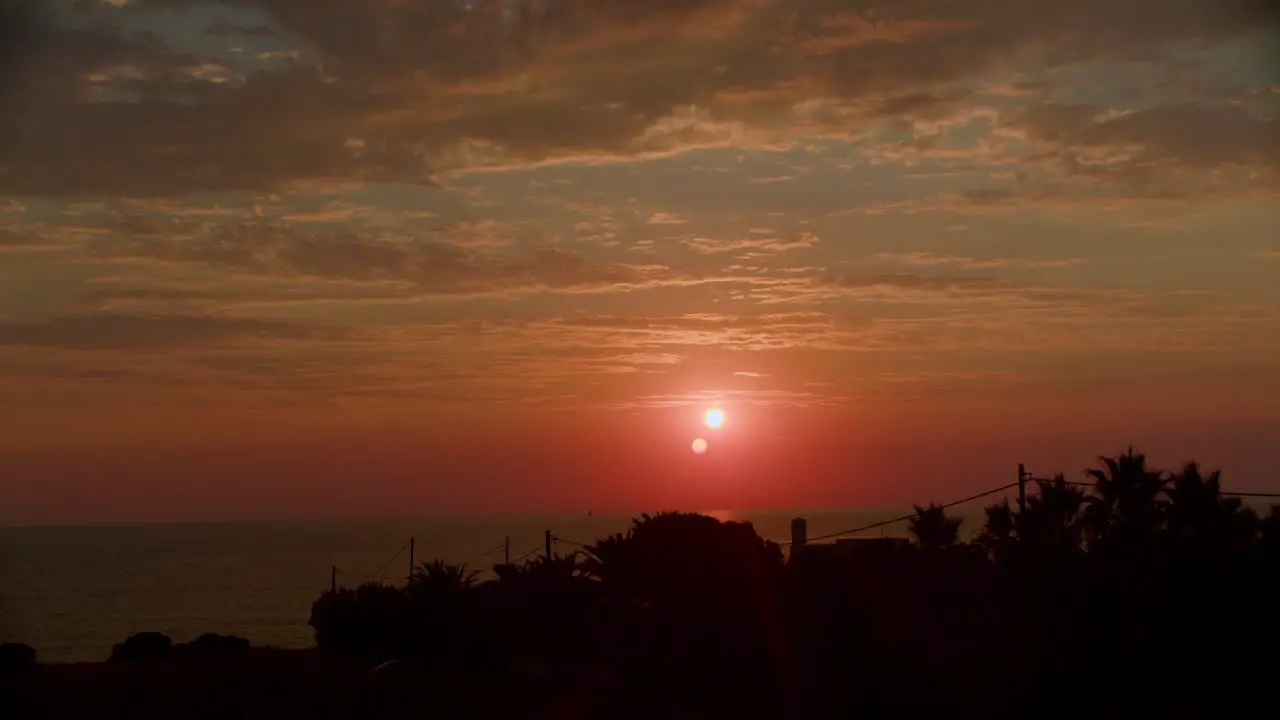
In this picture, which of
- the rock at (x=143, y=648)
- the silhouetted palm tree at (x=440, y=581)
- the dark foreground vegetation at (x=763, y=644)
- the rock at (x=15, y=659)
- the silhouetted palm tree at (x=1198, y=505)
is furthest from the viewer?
the silhouetted palm tree at (x=1198, y=505)

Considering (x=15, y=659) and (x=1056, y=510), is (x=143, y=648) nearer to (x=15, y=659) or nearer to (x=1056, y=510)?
(x=15, y=659)

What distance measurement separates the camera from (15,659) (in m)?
26.7

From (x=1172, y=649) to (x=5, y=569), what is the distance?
676ft

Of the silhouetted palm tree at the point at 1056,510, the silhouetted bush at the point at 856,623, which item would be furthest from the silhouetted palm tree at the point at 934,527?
the silhouetted bush at the point at 856,623

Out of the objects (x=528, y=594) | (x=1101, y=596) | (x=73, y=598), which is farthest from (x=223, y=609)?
(x=1101, y=596)

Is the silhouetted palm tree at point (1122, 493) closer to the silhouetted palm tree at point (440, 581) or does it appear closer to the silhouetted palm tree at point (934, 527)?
the silhouetted palm tree at point (934, 527)

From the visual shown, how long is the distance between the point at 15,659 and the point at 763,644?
49.8 ft

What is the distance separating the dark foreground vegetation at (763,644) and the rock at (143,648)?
10 centimetres

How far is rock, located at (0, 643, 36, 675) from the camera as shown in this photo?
26.1 meters

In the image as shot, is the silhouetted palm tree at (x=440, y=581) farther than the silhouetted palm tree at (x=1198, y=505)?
No

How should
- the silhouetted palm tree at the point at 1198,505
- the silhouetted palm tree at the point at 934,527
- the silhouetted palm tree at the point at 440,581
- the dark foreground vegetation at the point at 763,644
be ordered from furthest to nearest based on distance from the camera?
the silhouetted palm tree at the point at 934,527 < the silhouetted palm tree at the point at 1198,505 < the silhouetted palm tree at the point at 440,581 < the dark foreground vegetation at the point at 763,644

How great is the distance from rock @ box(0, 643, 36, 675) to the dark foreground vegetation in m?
0.64

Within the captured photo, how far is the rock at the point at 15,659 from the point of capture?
2612 centimetres

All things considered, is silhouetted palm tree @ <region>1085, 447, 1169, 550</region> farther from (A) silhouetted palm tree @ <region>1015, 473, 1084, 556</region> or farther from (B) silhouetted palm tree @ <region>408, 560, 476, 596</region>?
(B) silhouetted palm tree @ <region>408, 560, 476, 596</region>
